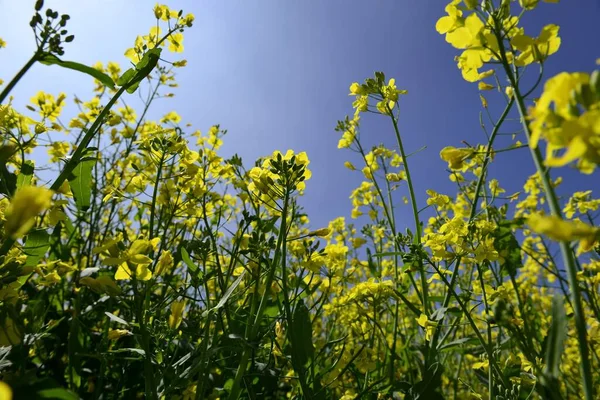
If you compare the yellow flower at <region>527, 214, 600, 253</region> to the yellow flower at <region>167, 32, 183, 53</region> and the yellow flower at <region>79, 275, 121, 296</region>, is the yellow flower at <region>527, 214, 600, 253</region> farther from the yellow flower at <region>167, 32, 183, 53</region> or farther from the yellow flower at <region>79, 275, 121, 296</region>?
the yellow flower at <region>167, 32, 183, 53</region>

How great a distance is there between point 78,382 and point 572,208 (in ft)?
12.2

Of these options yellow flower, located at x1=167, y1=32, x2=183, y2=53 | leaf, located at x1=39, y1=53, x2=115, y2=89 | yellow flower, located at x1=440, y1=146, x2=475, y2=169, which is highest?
yellow flower, located at x1=167, y1=32, x2=183, y2=53

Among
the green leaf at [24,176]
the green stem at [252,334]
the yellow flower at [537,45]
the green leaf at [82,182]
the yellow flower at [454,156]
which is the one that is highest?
the yellow flower at [537,45]

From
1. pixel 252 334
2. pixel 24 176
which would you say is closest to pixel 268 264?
pixel 252 334

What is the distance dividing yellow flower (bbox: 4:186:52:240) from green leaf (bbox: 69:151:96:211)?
97 cm

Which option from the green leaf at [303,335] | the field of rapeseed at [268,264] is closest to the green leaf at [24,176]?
the field of rapeseed at [268,264]

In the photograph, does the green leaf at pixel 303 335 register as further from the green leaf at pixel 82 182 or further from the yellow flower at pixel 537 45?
the yellow flower at pixel 537 45

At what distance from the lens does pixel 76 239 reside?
299 centimetres

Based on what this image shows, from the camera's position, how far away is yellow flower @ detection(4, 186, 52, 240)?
2.32 feet

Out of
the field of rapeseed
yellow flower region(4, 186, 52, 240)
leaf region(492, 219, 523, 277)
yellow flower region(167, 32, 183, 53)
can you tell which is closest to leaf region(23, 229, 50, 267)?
the field of rapeseed

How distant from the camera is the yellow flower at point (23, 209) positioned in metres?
0.71

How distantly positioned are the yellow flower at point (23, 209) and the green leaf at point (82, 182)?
968mm

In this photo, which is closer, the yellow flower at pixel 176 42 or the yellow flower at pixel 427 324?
the yellow flower at pixel 427 324

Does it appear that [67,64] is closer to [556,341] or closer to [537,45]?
[537,45]
